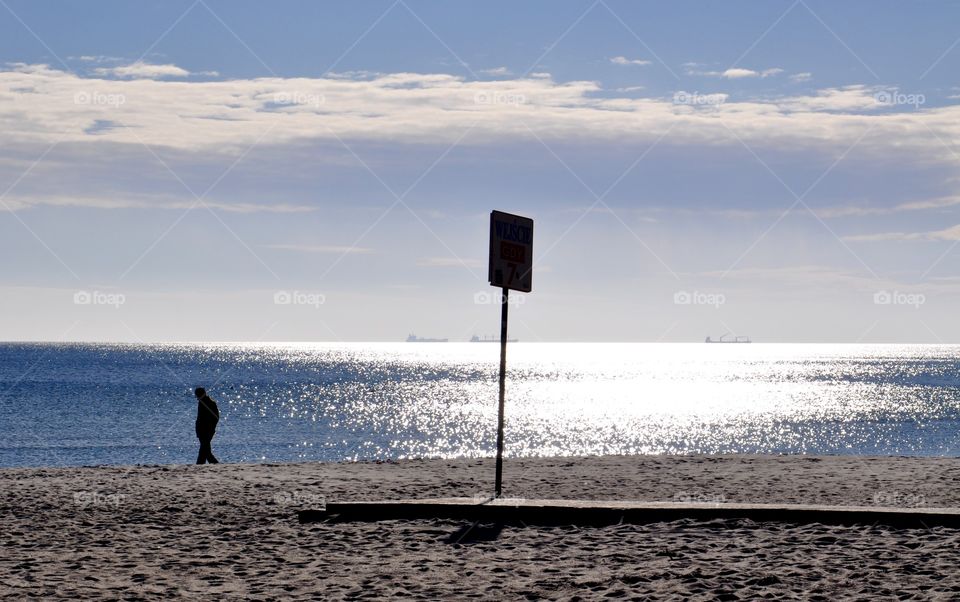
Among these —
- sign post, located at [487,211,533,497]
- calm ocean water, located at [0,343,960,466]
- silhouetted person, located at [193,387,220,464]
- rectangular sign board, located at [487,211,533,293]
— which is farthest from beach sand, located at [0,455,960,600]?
calm ocean water, located at [0,343,960,466]

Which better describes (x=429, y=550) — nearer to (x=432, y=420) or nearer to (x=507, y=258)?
(x=507, y=258)

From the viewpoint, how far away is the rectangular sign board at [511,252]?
1181cm

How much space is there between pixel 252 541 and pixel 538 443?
48.5 meters

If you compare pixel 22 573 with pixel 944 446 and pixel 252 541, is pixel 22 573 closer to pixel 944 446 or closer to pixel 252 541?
pixel 252 541

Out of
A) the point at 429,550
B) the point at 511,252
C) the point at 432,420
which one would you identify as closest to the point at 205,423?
the point at 511,252

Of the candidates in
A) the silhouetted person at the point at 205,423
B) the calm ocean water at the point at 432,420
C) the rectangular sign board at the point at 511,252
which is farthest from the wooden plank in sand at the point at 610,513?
the calm ocean water at the point at 432,420

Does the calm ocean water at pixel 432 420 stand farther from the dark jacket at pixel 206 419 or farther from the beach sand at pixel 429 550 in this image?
the beach sand at pixel 429 550

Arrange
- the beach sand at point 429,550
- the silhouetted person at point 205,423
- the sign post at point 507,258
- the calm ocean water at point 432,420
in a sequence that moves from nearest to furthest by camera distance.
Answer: the beach sand at point 429,550 → the sign post at point 507,258 → the silhouetted person at point 205,423 → the calm ocean water at point 432,420

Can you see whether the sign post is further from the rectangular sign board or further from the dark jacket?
the dark jacket

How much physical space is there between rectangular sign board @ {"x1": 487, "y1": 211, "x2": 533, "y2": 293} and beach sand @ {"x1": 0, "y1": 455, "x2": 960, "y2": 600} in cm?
299

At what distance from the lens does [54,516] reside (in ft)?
40.8

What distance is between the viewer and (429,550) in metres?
9.63

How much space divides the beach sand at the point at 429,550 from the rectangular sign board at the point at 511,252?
9.82 ft

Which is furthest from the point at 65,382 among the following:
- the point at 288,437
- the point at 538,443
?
the point at 538,443
